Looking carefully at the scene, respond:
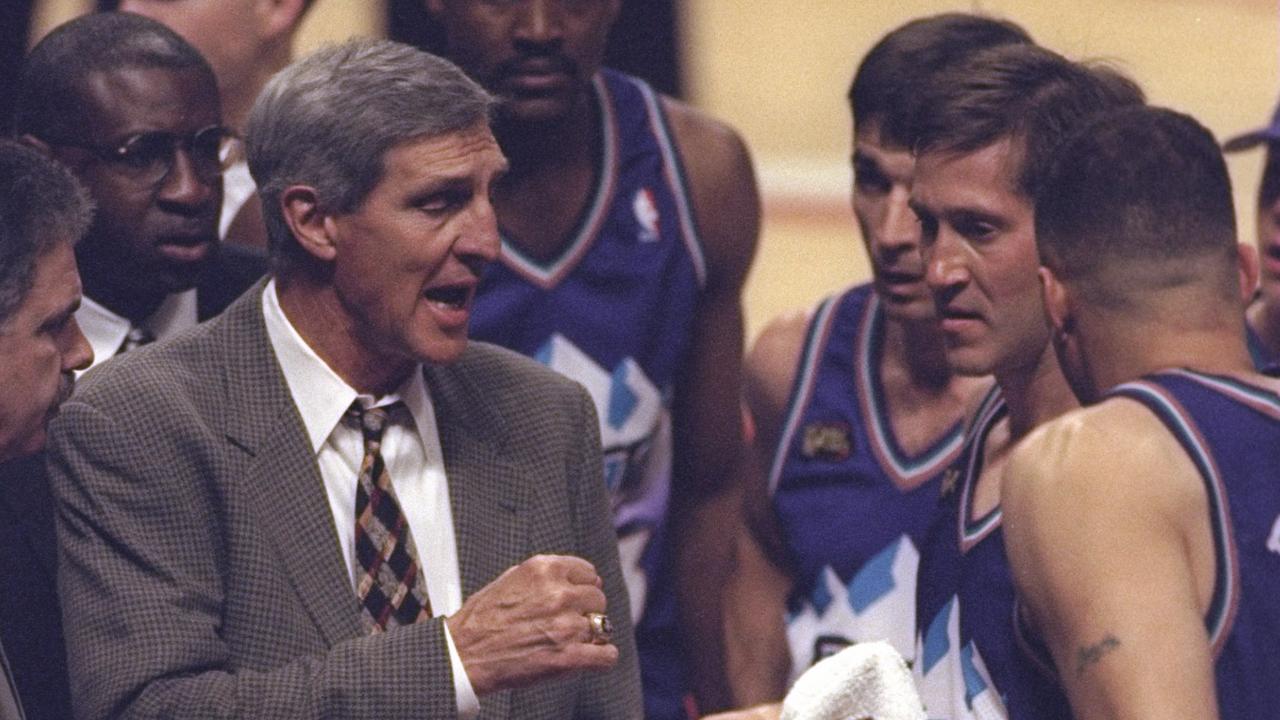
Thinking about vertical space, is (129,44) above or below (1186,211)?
below

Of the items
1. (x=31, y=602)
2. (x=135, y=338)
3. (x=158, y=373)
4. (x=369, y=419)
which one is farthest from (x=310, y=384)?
(x=135, y=338)

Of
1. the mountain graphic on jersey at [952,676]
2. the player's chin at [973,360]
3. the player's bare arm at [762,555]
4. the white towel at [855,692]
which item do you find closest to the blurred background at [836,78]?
the player's bare arm at [762,555]

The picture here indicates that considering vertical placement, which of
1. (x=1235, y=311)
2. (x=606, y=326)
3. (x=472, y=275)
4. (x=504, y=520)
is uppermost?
(x=1235, y=311)

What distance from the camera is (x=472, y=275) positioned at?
8.84ft

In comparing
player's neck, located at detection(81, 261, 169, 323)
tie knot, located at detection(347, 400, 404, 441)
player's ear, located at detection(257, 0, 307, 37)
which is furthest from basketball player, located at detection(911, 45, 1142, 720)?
player's ear, located at detection(257, 0, 307, 37)

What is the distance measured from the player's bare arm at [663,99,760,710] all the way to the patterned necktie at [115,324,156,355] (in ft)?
3.26

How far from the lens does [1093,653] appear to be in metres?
2.18

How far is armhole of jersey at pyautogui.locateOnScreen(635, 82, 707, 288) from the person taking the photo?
3.71 metres

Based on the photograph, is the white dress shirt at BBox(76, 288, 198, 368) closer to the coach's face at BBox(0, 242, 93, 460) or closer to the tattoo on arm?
the coach's face at BBox(0, 242, 93, 460)

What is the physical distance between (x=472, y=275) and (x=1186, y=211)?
825 mm

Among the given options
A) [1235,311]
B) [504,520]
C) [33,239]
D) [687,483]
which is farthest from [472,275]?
[687,483]

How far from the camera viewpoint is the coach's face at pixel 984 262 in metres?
2.82

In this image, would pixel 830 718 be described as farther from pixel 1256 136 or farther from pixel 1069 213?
pixel 1256 136

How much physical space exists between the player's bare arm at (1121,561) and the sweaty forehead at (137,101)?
54.3 inches
